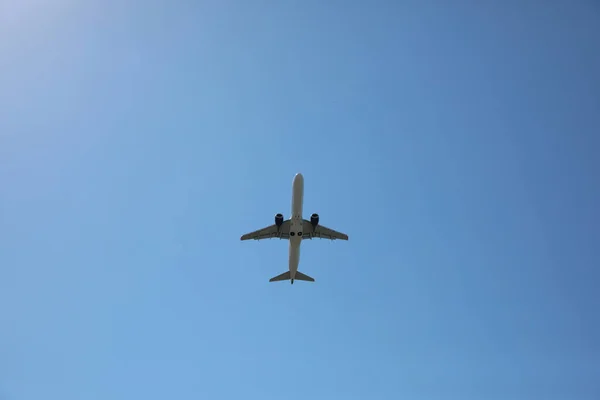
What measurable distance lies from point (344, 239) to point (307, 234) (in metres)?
4.95

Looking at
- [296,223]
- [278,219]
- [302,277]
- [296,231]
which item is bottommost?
[302,277]

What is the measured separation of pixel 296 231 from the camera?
193 feet

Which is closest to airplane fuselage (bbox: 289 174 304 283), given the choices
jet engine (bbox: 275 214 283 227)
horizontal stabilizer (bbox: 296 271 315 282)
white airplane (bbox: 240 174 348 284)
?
white airplane (bbox: 240 174 348 284)

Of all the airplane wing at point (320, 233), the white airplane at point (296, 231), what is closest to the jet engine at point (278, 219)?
the white airplane at point (296, 231)

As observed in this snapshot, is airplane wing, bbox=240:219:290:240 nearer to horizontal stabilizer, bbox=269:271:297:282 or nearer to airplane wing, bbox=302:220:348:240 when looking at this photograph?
airplane wing, bbox=302:220:348:240

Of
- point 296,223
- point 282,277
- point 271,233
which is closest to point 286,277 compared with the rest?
point 282,277

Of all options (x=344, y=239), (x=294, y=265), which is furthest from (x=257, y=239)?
(x=344, y=239)

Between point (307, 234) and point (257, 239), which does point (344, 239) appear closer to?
point (307, 234)

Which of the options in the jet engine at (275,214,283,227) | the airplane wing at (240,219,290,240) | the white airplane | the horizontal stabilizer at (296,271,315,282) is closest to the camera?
the white airplane

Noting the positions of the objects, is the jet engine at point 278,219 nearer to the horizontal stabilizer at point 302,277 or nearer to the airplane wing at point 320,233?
the airplane wing at point 320,233

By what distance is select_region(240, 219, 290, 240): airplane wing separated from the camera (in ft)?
200

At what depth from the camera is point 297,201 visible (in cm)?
5700

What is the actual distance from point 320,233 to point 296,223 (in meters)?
5.86

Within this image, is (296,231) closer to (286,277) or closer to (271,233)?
(271,233)
